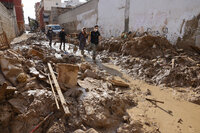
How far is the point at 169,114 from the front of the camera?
292cm

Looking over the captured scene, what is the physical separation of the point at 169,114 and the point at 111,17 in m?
9.93

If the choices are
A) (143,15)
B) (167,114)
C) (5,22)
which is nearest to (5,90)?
(167,114)

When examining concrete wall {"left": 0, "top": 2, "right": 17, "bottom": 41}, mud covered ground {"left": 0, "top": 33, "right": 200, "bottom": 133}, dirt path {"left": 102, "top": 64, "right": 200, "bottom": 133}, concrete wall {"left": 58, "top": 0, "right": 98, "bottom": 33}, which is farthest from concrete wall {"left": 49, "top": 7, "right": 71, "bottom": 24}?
dirt path {"left": 102, "top": 64, "right": 200, "bottom": 133}

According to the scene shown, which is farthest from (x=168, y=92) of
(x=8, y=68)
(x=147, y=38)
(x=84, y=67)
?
(x=8, y=68)

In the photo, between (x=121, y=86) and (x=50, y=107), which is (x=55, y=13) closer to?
(x=121, y=86)

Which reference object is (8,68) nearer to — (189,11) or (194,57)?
(194,57)

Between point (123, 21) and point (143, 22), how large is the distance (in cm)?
203

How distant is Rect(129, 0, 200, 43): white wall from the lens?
5918mm

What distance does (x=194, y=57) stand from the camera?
200 inches

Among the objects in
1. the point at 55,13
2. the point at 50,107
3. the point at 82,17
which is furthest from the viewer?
the point at 55,13

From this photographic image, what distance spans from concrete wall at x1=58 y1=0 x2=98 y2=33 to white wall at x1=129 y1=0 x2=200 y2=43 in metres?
5.78

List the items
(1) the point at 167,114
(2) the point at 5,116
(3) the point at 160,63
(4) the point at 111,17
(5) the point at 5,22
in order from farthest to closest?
1. (5) the point at 5,22
2. (4) the point at 111,17
3. (3) the point at 160,63
4. (1) the point at 167,114
5. (2) the point at 5,116

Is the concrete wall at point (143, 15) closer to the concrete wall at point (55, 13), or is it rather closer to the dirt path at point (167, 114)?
the dirt path at point (167, 114)

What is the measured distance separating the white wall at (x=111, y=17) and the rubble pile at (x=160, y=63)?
3.67 m
